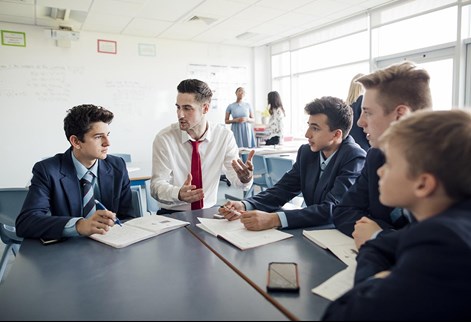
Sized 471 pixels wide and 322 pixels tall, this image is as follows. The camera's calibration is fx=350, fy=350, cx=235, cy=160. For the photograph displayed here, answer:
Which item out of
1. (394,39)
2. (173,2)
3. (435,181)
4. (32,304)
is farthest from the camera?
(394,39)

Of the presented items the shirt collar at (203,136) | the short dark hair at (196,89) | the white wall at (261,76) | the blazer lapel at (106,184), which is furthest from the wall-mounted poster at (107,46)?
the blazer lapel at (106,184)

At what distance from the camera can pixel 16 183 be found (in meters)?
5.57

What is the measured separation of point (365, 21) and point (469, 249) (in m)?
5.50

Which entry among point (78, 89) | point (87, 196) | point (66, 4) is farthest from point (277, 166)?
point (78, 89)

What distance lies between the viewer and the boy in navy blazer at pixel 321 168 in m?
1.63

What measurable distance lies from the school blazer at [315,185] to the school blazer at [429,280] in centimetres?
76

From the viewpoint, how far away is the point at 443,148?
722 millimetres

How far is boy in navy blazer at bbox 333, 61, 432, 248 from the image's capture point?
1.30 metres

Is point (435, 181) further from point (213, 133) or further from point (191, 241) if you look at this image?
point (213, 133)

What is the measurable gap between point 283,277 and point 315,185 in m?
0.90

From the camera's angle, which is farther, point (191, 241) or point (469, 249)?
point (191, 241)

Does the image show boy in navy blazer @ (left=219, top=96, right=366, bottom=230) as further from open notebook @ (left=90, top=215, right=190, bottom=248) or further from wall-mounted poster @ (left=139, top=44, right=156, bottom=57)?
wall-mounted poster @ (left=139, top=44, right=156, bottom=57)

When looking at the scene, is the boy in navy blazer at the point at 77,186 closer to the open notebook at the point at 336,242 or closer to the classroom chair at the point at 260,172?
the open notebook at the point at 336,242

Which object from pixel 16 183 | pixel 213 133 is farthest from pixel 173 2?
pixel 16 183
